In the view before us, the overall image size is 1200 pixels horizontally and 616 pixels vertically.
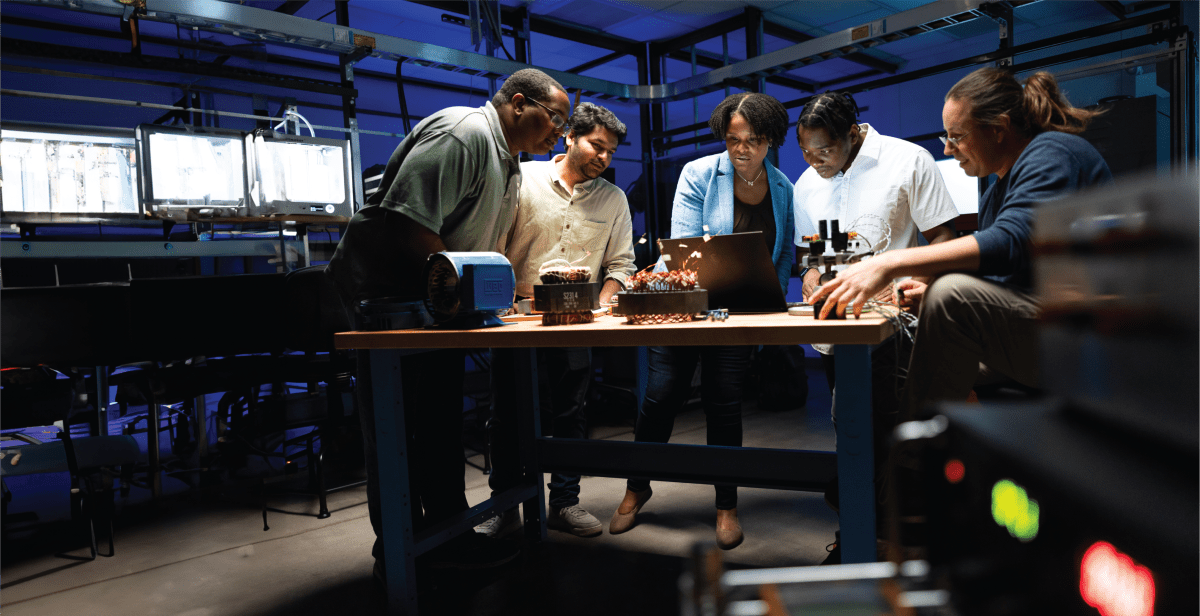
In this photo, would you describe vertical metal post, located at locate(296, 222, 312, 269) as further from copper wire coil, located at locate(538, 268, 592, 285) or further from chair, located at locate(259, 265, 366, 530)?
copper wire coil, located at locate(538, 268, 592, 285)

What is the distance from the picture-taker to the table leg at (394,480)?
1.78m

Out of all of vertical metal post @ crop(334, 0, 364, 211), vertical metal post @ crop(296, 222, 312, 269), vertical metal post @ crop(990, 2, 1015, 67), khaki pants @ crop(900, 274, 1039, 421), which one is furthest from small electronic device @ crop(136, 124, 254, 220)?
vertical metal post @ crop(990, 2, 1015, 67)

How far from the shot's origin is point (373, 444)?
192 cm

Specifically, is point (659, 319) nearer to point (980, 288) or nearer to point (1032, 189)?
point (980, 288)

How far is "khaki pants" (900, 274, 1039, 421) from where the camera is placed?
125 cm

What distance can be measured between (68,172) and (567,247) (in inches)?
115

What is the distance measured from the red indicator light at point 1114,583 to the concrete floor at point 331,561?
158 cm

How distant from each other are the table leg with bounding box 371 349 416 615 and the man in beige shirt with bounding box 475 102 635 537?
611 millimetres

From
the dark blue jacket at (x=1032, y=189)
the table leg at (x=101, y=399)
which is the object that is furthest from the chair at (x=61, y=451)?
the dark blue jacket at (x=1032, y=189)

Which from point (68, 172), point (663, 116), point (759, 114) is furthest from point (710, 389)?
point (663, 116)

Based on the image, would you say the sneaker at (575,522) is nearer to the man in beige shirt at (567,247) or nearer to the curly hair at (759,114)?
the man in beige shirt at (567,247)

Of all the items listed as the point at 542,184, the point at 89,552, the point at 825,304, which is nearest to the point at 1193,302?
the point at 825,304

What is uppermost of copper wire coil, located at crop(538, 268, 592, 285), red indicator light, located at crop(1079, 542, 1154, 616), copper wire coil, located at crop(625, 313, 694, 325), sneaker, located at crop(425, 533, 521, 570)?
copper wire coil, located at crop(538, 268, 592, 285)

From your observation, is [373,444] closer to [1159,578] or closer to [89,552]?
[89,552]
